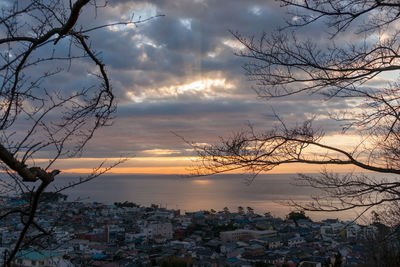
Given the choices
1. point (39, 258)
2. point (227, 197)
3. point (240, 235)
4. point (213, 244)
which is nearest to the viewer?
point (39, 258)

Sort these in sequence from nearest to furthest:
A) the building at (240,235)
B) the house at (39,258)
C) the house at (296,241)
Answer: the house at (39,258) < the house at (296,241) < the building at (240,235)

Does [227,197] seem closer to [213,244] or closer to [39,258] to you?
[213,244]

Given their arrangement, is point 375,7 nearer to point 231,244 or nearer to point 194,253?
point 194,253

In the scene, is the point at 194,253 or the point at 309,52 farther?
the point at 194,253

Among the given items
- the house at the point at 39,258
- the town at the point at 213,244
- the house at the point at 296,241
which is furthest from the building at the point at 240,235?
the house at the point at 39,258

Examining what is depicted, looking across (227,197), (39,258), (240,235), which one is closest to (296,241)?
(240,235)

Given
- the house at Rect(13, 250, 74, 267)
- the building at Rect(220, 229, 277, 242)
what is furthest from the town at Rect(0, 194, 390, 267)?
the house at Rect(13, 250, 74, 267)

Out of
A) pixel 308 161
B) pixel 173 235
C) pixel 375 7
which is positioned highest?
pixel 375 7

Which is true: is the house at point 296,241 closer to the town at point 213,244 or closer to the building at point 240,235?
the town at point 213,244

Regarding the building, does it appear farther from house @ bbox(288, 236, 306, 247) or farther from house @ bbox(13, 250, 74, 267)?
house @ bbox(13, 250, 74, 267)

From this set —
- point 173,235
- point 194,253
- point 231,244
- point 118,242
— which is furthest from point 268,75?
point 173,235

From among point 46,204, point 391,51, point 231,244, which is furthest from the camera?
point 231,244

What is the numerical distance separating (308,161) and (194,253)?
51.6ft

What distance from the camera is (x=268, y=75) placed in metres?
3.24
